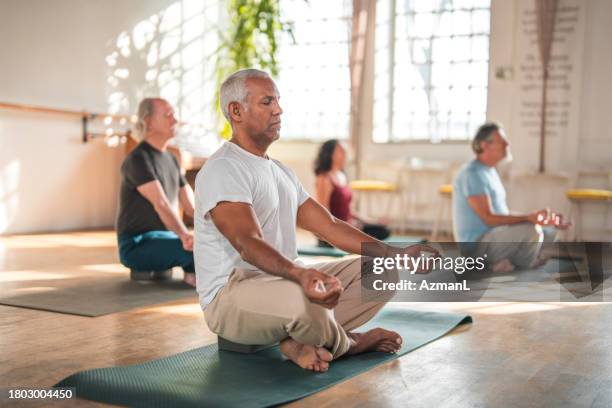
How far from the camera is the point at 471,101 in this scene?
26.9ft

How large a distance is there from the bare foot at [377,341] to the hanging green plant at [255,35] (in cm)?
597

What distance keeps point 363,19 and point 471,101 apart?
1.55 m

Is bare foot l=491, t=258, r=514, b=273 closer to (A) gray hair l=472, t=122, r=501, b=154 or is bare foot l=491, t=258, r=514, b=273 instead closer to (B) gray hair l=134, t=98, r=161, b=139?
(A) gray hair l=472, t=122, r=501, b=154

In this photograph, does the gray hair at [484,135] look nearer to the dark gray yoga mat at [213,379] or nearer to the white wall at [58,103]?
the dark gray yoga mat at [213,379]

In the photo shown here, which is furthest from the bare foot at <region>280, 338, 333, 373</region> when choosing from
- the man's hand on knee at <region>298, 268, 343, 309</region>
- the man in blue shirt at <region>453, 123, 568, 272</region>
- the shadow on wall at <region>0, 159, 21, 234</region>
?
the shadow on wall at <region>0, 159, 21, 234</region>

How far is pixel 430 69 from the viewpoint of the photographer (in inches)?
330

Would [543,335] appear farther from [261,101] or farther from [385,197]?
[385,197]

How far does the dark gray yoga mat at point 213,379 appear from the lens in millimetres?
2006

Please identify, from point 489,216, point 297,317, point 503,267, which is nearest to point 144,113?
point 489,216

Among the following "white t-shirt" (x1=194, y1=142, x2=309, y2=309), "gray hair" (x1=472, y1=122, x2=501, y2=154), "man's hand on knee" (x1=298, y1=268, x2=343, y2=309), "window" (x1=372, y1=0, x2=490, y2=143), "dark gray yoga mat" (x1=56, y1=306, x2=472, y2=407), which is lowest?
"dark gray yoga mat" (x1=56, y1=306, x2=472, y2=407)

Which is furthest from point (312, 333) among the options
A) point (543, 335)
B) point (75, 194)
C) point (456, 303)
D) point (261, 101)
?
point (75, 194)

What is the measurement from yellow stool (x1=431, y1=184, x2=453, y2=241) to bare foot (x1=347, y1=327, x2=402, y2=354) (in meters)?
4.89

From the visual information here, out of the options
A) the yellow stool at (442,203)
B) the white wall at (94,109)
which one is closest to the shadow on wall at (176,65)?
the white wall at (94,109)

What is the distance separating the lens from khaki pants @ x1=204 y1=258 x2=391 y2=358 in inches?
84.5
